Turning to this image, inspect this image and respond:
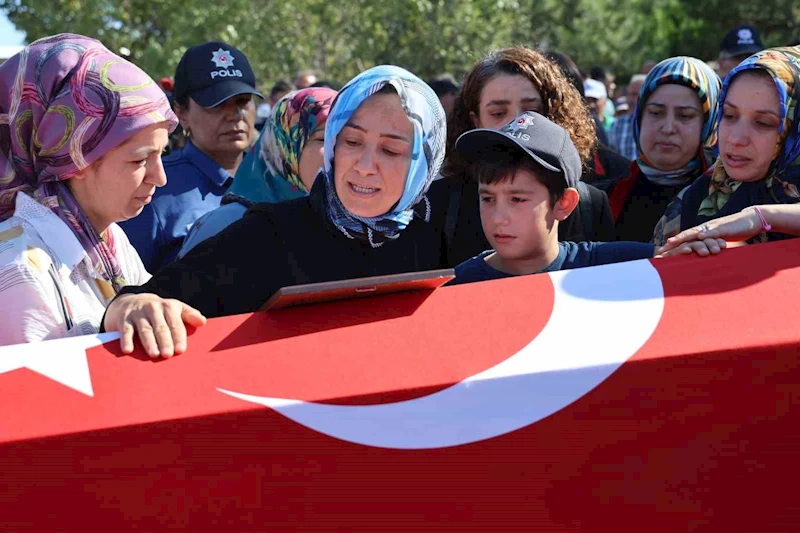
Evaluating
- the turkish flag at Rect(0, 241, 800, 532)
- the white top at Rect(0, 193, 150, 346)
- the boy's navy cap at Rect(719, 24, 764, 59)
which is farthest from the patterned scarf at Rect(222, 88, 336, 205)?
the boy's navy cap at Rect(719, 24, 764, 59)

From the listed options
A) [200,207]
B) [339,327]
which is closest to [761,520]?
[339,327]

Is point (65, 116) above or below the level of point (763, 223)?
above

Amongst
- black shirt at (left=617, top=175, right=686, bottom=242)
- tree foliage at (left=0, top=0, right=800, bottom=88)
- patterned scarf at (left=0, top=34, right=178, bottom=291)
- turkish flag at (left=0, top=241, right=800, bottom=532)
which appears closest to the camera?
turkish flag at (left=0, top=241, right=800, bottom=532)

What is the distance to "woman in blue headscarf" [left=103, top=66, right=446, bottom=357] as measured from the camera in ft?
8.64

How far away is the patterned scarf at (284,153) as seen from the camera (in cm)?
404

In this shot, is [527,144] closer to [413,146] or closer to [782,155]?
[413,146]

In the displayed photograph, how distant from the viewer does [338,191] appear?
2811 mm

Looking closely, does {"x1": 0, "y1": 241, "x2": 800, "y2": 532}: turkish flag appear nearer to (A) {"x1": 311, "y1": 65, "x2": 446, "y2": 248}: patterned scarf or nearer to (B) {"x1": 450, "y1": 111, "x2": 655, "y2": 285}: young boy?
(A) {"x1": 311, "y1": 65, "x2": 446, "y2": 248}: patterned scarf

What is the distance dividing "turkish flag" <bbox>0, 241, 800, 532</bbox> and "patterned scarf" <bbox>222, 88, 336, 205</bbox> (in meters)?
1.86

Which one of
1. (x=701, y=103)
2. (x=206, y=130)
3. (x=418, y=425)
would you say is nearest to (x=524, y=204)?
(x=418, y=425)

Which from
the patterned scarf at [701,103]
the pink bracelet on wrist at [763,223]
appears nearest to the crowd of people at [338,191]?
the pink bracelet on wrist at [763,223]

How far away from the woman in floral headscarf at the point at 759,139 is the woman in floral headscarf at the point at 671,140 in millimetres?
867

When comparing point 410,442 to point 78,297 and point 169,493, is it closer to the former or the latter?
point 169,493

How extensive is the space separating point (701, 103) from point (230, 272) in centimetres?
275
